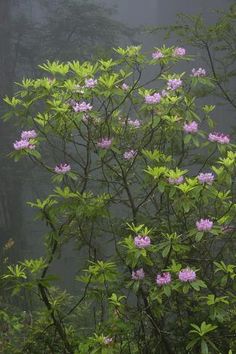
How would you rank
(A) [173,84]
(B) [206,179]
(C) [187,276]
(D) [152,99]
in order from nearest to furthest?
(C) [187,276], (B) [206,179], (D) [152,99], (A) [173,84]

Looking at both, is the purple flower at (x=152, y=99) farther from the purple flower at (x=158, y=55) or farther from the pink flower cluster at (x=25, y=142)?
the pink flower cluster at (x=25, y=142)

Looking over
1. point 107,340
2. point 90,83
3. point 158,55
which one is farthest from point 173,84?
point 107,340

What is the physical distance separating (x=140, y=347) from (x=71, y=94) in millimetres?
1744

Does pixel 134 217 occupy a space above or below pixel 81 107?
below

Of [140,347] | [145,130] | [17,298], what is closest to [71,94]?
[145,130]

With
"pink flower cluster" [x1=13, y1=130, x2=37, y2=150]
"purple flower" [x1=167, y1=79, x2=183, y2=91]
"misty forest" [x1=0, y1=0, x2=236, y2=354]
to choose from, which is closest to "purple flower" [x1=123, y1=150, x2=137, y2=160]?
"misty forest" [x1=0, y1=0, x2=236, y2=354]

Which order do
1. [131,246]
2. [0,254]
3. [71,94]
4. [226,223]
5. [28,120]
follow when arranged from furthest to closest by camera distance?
[0,254] → [28,120] → [71,94] → [226,223] → [131,246]

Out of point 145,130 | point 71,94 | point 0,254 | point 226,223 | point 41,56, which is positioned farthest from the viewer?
point 41,56

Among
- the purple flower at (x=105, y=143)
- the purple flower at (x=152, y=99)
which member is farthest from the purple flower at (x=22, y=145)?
the purple flower at (x=152, y=99)

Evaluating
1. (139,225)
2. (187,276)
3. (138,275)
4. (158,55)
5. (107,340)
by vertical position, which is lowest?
(107,340)

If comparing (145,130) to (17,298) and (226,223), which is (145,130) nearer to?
(226,223)

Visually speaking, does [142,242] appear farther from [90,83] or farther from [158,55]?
[158,55]

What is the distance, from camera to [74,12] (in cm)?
1219

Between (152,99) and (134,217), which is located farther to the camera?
(134,217)
